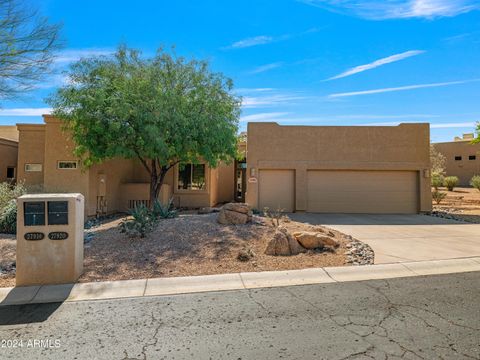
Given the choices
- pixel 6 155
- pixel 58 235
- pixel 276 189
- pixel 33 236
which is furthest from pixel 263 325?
pixel 6 155

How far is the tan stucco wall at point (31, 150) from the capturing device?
1528 centimetres

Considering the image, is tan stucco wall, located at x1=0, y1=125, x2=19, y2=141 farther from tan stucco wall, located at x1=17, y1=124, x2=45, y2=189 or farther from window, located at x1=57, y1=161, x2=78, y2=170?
window, located at x1=57, y1=161, x2=78, y2=170

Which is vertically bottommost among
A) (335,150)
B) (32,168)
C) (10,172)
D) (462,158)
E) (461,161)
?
(10,172)

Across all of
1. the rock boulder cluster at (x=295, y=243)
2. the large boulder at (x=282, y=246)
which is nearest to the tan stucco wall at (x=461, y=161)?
the rock boulder cluster at (x=295, y=243)

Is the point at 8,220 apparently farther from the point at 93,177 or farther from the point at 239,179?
the point at 239,179

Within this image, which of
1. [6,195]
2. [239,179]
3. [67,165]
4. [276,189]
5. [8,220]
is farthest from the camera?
[239,179]

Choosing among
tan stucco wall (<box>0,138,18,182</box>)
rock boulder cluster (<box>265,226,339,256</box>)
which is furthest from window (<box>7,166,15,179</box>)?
rock boulder cluster (<box>265,226,339,256</box>)

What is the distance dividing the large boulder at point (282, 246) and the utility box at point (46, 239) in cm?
412

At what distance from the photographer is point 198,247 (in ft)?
25.5

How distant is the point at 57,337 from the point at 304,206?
1417 cm

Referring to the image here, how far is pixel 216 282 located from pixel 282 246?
2.23 m

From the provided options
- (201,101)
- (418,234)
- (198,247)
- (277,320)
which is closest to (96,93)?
(201,101)

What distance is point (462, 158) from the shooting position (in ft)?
128

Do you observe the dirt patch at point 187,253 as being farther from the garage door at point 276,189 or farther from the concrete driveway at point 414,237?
the garage door at point 276,189
